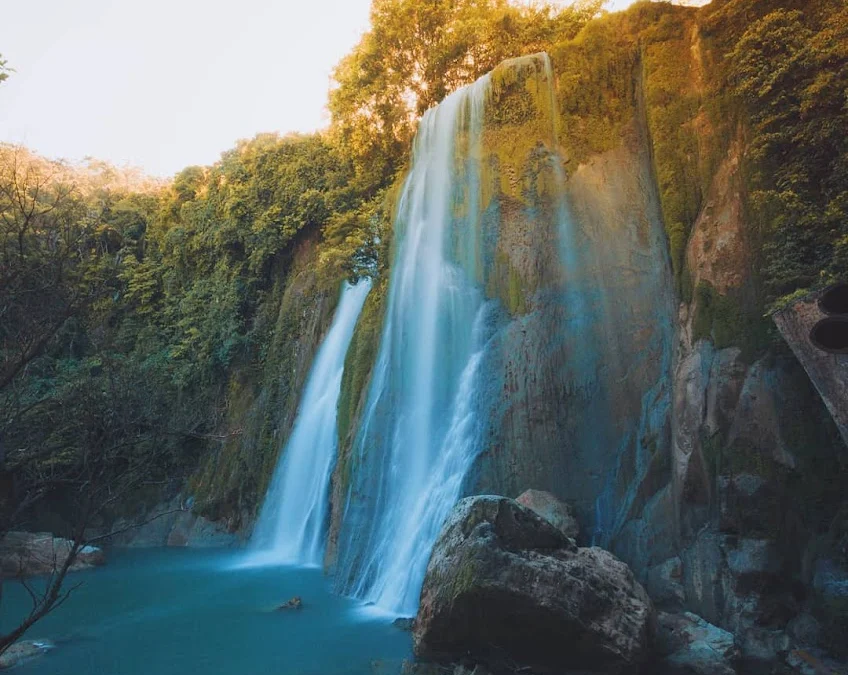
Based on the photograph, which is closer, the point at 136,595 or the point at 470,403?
the point at 470,403

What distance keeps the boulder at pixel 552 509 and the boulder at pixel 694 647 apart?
1.86 meters

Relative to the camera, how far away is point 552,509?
364 inches

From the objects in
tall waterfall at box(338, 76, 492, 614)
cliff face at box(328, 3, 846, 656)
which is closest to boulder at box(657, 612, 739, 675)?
cliff face at box(328, 3, 846, 656)

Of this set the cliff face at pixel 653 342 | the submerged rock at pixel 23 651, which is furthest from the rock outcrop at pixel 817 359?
the submerged rock at pixel 23 651

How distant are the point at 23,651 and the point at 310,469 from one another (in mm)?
7981

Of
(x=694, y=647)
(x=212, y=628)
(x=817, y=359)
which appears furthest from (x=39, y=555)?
(x=817, y=359)

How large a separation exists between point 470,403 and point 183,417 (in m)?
11.6

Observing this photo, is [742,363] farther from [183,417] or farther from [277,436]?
[183,417]

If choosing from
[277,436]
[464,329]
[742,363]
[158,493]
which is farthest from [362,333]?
[158,493]

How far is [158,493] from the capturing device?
850 inches

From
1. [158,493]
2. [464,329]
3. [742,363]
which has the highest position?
[464,329]

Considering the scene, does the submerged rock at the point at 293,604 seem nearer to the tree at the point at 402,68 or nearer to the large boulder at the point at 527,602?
the large boulder at the point at 527,602

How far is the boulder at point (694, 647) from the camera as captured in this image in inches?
254

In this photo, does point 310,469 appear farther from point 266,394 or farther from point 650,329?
point 650,329
